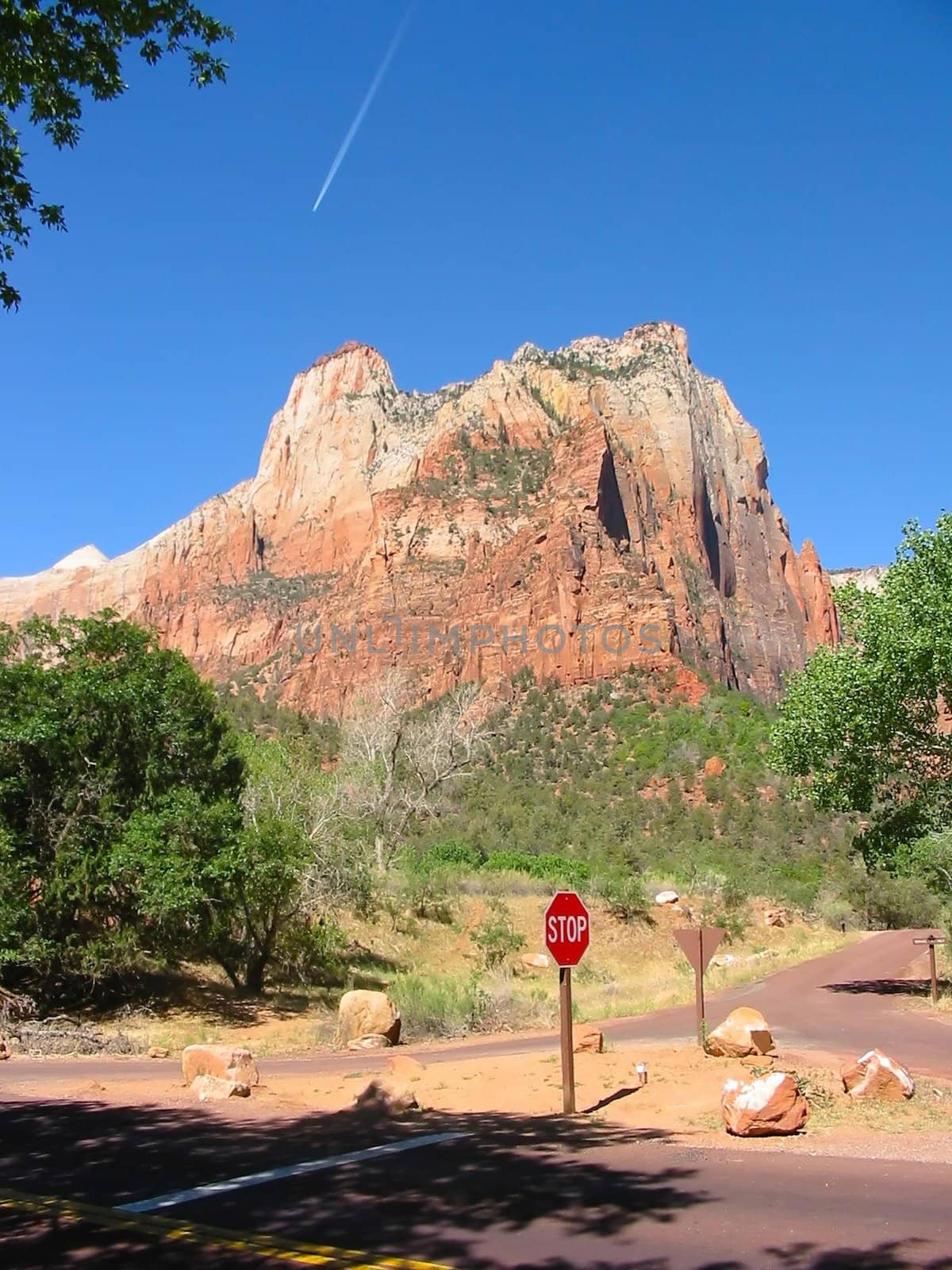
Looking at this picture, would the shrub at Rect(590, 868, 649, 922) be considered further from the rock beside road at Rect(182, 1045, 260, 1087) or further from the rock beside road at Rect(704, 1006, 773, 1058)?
the rock beside road at Rect(182, 1045, 260, 1087)

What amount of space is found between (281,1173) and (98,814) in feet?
46.8

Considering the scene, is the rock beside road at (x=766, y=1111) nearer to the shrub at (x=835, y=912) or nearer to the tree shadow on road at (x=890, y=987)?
the tree shadow on road at (x=890, y=987)

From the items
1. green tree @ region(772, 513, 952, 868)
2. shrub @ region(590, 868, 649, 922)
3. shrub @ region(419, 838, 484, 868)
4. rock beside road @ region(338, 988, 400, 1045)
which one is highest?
green tree @ region(772, 513, 952, 868)

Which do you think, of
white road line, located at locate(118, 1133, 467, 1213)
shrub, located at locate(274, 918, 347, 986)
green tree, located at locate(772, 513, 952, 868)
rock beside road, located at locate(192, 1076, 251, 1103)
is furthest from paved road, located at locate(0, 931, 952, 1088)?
shrub, located at locate(274, 918, 347, 986)

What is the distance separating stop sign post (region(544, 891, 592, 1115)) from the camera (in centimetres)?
1044

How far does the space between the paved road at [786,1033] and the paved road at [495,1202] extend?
5.39 m

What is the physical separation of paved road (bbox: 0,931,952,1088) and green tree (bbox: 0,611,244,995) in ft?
13.5

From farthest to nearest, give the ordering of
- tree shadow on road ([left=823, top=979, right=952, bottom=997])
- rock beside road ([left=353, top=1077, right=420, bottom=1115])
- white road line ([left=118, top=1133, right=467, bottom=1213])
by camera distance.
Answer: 1. tree shadow on road ([left=823, top=979, right=952, bottom=997])
2. rock beside road ([left=353, top=1077, right=420, bottom=1115])
3. white road line ([left=118, top=1133, right=467, bottom=1213])

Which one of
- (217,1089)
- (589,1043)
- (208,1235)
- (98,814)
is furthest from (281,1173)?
(98,814)

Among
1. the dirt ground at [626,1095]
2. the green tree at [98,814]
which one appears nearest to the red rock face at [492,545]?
the green tree at [98,814]

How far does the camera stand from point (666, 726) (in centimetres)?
7575

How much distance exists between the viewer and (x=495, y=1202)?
269 inches

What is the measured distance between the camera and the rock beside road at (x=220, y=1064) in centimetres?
1215

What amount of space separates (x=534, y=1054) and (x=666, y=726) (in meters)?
62.0
